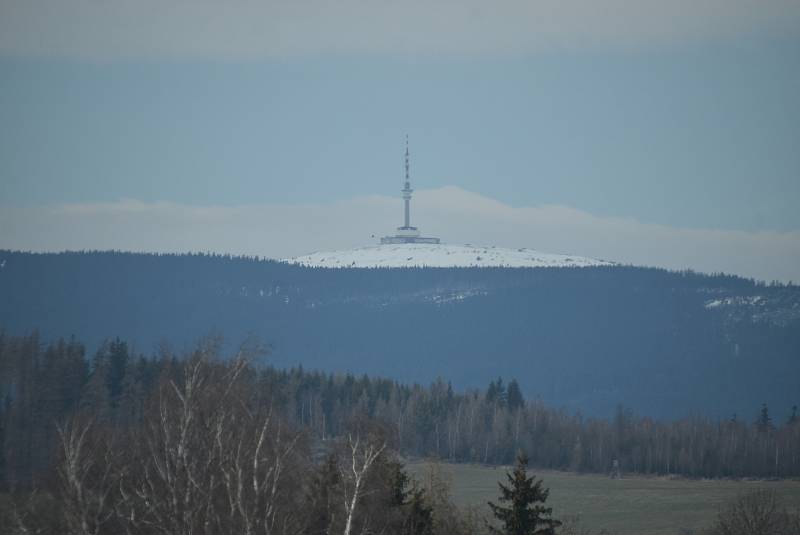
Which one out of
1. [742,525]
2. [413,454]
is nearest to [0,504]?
Answer: [742,525]

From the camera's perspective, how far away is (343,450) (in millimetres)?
57000

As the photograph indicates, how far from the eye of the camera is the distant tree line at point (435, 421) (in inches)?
4341

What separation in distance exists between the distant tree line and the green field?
588 centimetres

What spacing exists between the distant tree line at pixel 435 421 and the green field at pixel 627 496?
588cm

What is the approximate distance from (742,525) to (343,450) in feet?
54.3

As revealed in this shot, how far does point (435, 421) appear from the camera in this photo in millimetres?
145125

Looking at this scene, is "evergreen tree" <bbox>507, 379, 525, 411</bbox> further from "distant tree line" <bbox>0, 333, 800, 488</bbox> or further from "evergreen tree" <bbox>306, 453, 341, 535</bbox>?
"evergreen tree" <bbox>306, 453, 341, 535</bbox>

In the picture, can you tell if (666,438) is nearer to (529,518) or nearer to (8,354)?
(8,354)

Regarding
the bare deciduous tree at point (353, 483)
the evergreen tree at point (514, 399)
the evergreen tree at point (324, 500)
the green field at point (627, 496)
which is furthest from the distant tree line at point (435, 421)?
the bare deciduous tree at point (353, 483)

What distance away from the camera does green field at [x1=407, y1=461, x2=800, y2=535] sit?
85375 mm

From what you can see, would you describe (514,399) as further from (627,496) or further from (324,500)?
(324,500)

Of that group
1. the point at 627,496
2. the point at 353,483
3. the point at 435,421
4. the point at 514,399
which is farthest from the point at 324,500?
the point at 514,399

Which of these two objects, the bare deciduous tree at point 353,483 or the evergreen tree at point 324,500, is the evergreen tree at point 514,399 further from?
the bare deciduous tree at point 353,483

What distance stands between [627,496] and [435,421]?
44.0 metres
